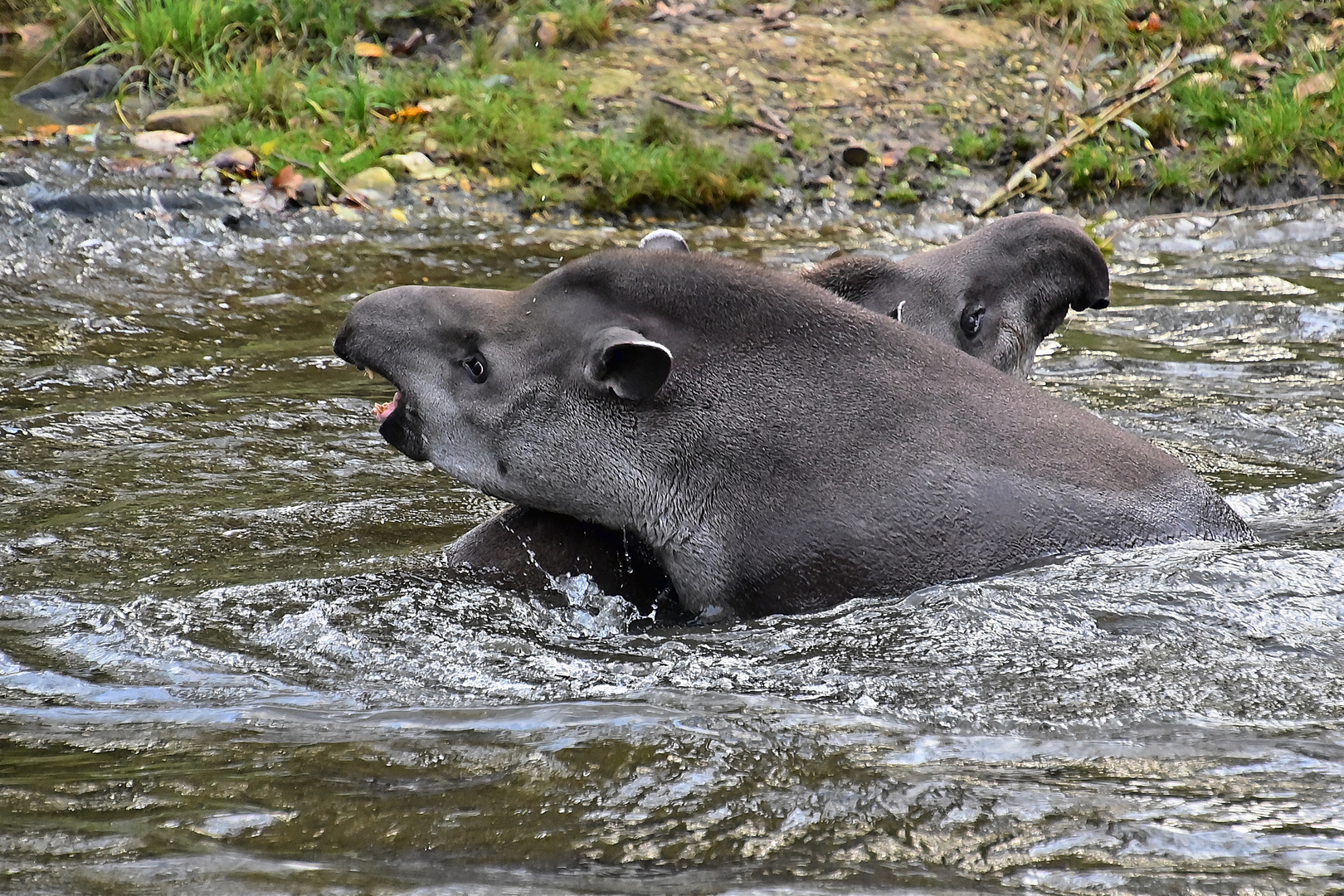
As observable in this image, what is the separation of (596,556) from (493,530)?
1.33ft

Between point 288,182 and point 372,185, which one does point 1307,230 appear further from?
point 288,182

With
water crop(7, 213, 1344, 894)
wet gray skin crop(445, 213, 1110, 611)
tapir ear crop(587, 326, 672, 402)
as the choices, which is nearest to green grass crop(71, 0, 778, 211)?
water crop(7, 213, 1344, 894)

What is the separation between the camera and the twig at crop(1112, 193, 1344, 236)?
1244 cm

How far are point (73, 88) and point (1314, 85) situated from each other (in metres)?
11.6

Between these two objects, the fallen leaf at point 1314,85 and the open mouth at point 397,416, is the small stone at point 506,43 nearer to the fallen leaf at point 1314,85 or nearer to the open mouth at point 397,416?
the fallen leaf at point 1314,85

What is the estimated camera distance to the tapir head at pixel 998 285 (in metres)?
6.78

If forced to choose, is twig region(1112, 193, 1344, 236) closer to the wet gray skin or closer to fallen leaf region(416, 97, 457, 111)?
the wet gray skin

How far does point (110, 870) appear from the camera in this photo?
2.95 m

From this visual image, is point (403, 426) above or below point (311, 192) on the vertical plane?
above

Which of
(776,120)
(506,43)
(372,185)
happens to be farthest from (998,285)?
(506,43)

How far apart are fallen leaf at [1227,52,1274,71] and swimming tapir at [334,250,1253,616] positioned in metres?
10.7

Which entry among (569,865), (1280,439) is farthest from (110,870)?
(1280,439)

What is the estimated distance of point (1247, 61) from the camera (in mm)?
15047

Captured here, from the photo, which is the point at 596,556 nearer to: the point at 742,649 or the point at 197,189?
the point at 742,649
